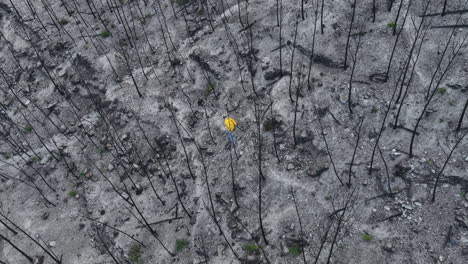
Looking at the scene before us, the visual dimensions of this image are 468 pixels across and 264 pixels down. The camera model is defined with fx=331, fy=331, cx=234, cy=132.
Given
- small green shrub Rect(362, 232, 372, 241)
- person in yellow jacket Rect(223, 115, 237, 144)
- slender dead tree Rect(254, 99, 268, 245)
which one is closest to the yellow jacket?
person in yellow jacket Rect(223, 115, 237, 144)

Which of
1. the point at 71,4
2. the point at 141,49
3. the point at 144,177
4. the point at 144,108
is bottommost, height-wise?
the point at 144,177

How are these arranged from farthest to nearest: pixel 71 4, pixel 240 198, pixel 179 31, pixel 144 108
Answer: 1. pixel 71 4
2. pixel 179 31
3. pixel 144 108
4. pixel 240 198

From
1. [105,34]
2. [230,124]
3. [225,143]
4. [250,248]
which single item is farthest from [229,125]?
[105,34]

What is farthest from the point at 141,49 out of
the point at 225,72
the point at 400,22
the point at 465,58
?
the point at 465,58

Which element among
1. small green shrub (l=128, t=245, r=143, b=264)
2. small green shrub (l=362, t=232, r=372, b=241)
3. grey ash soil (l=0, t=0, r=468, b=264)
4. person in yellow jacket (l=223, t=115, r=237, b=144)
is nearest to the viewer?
small green shrub (l=362, t=232, r=372, b=241)

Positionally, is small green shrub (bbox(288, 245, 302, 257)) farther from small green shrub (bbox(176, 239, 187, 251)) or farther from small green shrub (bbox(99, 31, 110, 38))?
small green shrub (bbox(99, 31, 110, 38))

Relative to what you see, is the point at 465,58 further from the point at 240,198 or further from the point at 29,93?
the point at 29,93

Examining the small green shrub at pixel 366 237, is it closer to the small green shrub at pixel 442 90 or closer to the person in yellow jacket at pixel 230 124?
the small green shrub at pixel 442 90
